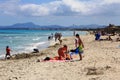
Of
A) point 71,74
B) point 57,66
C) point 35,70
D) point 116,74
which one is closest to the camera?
point 116,74

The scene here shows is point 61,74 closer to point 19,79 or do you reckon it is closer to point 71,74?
point 71,74

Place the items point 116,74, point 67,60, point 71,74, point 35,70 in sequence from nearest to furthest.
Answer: point 116,74 → point 71,74 → point 35,70 → point 67,60

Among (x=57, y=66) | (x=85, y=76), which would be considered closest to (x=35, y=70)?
(x=57, y=66)

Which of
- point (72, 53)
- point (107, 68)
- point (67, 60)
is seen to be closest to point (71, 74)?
point (107, 68)

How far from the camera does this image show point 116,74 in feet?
35.4

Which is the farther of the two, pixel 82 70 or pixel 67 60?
pixel 67 60

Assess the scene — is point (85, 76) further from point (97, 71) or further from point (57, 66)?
point (57, 66)

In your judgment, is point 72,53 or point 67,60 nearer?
point 67,60

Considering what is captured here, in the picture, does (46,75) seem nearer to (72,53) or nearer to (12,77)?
(12,77)

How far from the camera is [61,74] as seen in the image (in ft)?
38.3

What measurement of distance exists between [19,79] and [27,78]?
0.99 feet

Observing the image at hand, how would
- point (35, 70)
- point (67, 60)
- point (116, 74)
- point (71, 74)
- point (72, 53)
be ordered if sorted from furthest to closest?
A: point (72, 53) → point (67, 60) → point (35, 70) → point (71, 74) → point (116, 74)

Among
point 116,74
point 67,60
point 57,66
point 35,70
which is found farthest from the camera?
point 67,60

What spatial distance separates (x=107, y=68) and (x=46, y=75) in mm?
2510
